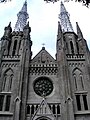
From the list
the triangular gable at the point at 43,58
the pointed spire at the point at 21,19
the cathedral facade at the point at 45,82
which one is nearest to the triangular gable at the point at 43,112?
the cathedral facade at the point at 45,82

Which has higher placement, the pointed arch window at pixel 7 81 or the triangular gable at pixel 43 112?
the pointed arch window at pixel 7 81

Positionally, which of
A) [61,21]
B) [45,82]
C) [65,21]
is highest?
[61,21]

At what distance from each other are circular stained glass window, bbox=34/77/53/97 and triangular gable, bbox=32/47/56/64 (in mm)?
2736

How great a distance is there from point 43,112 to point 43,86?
3.45m

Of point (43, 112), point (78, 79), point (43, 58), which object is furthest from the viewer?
point (43, 58)

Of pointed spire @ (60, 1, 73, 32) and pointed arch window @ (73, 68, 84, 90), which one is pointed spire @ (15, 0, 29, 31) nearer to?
pointed spire @ (60, 1, 73, 32)

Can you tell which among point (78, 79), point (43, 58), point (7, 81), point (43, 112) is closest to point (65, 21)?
point (43, 58)

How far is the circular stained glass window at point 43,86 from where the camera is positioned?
19.8m

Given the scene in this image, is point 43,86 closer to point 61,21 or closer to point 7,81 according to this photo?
point 7,81

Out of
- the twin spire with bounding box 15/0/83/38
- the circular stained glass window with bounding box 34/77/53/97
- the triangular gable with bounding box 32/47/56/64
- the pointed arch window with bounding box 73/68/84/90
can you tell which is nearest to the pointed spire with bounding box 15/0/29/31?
the twin spire with bounding box 15/0/83/38

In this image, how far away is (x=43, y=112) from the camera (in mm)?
17766

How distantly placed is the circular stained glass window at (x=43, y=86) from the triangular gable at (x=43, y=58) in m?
2.74

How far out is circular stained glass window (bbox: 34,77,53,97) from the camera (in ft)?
64.8

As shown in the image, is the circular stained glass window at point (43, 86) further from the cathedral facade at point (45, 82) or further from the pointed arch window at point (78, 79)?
the pointed arch window at point (78, 79)
